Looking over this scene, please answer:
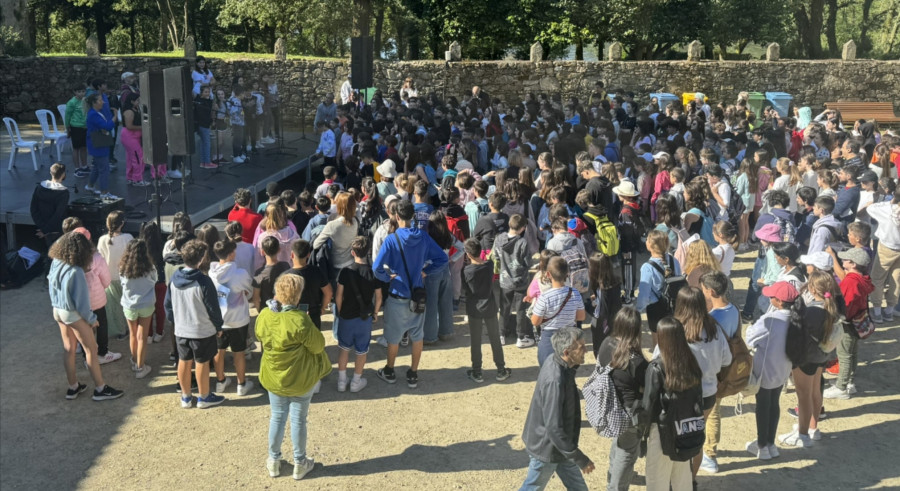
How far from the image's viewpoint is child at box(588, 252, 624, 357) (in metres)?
6.83

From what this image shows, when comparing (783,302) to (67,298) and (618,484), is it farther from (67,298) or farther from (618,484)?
(67,298)

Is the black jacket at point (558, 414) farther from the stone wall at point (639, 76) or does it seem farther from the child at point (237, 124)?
the stone wall at point (639, 76)

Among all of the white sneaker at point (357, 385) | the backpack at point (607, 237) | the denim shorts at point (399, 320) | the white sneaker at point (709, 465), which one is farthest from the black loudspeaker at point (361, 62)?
the white sneaker at point (709, 465)

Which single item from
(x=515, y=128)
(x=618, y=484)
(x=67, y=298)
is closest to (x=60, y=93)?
(x=515, y=128)

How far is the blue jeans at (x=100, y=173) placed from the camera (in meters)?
11.8

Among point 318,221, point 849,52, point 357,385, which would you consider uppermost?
point 849,52

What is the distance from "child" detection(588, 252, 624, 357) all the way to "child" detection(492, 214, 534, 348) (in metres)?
0.65

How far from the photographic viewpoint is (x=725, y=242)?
6.97 m

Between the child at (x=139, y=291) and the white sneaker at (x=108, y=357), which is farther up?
the child at (x=139, y=291)

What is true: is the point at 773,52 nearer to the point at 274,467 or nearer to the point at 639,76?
the point at 639,76

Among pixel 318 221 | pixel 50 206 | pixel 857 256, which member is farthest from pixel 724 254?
pixel 50 206

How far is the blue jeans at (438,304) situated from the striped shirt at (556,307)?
1.51m

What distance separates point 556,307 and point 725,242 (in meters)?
1.96

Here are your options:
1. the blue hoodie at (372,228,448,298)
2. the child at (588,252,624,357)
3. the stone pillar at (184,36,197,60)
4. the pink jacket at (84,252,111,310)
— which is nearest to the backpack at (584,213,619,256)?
the child at (588,252,624,357)
